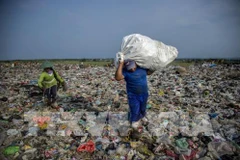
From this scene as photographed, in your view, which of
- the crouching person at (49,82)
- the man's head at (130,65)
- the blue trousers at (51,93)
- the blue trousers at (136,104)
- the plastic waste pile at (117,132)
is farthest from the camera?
the blue trousers at (51,93)

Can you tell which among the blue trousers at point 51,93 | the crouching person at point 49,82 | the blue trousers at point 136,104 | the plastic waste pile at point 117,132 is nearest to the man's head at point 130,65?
the blue trousers at point 136,104

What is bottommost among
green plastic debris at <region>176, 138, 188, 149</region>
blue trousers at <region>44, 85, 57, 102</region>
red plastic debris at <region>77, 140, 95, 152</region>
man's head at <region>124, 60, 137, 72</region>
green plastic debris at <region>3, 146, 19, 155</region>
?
green plastic debris at <region>3, 146, 19, 155</region>

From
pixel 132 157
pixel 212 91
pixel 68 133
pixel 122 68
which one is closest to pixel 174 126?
pixel 132 157

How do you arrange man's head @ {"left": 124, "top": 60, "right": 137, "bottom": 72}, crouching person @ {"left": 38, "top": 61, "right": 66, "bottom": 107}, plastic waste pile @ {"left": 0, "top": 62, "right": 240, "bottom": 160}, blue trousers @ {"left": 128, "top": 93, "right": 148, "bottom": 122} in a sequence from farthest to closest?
crouching person @ {"left": 38, "top": 61, "right": 66, "bottom": 107} → blue trousers @ {"left": 128, "top": 93, "right": 148, "bottom": 122} → man's head @ {"left": 124, "top": 60, "right": 137, "bottom": 72} → plastic waste pile @ {"left": 0, "top": 62, "right": 240, "bottom": 160}

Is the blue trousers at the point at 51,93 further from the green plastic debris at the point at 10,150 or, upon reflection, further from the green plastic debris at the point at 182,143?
the green plastic debris at the point at 182,143

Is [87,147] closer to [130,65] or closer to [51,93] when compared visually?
[130,65]

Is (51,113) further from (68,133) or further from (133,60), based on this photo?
(133,60)

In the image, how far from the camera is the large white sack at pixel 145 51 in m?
2.69

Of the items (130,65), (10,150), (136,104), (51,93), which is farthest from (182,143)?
(51,93)

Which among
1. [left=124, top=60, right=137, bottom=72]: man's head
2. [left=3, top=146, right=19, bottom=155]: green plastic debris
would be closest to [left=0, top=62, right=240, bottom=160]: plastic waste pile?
[left=3, top=146, right=19, bottom=155]: green plastic debris

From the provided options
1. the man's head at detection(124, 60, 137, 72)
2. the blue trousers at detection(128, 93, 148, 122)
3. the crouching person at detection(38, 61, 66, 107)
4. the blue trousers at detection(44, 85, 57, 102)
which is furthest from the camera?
the blue trousers at detection(44, 85, 57, 102)

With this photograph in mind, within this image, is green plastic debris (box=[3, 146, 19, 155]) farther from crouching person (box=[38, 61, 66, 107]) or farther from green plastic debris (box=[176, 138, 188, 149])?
green plastic debris (box=[176, 138, 188, 149])

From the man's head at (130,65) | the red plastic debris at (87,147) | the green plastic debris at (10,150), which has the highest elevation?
the man's head at (130,65)

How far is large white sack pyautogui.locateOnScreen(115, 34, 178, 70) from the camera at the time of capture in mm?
2689
